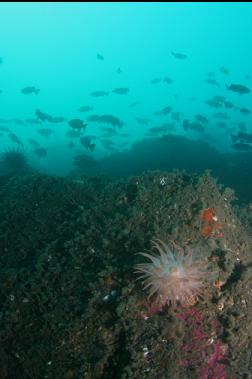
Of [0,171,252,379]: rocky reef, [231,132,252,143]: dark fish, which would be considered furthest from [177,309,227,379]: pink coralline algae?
[231,132,252,143]: dark fish

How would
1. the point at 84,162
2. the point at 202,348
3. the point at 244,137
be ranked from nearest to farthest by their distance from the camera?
the point at 202,348 → the point at 244,137 → the point at 84,162

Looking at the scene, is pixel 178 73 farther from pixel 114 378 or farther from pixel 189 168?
pixel 114 378

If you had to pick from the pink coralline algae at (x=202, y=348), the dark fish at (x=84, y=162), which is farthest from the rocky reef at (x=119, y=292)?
the dark fish at (x=84, y=162)

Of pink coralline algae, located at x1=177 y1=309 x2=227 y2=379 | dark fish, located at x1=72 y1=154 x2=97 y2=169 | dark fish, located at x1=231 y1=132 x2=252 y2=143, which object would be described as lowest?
pink coralline algae, located at x1=177 y1=309 x2=227 y2=379

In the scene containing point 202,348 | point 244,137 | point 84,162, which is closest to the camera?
point 202,348

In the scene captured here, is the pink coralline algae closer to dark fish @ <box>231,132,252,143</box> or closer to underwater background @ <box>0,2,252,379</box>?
underwater background @ <box>0,2,252,379</box>

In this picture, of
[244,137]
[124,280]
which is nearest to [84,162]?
[244,137]

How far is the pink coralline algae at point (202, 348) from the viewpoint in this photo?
4512mm

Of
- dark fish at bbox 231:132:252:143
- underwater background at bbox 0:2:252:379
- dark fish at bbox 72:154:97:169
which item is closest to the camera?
underwater background at bbox 0:2:252:379

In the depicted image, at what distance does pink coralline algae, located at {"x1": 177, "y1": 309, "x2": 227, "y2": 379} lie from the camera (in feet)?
14.8

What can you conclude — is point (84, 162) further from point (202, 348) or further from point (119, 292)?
point (202, 348)

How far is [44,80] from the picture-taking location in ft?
461

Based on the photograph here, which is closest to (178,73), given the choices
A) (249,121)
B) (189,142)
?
(249,121)

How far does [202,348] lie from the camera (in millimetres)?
4578
